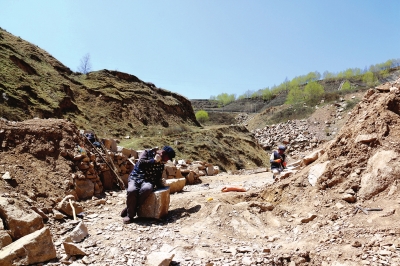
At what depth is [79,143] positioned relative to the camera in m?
7.68

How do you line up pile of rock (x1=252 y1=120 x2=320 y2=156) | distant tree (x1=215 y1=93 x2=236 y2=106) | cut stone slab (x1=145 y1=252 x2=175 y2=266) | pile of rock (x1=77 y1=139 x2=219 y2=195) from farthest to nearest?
1. distant tree (x1=215 y1=93 x2=236 y2=106)
2. pile of rock (x1=252 y1=120 x2=320 y2=156)
3. pile of rock (x1=77 y1=139 x2=219 y2=195)
4. cut stone slab (x1=145 y1=252 x2=175 y2=266)

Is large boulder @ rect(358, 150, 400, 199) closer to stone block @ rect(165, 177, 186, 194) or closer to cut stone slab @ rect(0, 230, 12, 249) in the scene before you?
stone block @ rect(165, 177, 186, 194)

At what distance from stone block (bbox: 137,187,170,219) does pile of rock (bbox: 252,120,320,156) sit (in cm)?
1994

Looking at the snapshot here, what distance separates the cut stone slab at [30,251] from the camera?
316 cm

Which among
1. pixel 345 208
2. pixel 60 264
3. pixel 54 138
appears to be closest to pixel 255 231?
pixel 345 208

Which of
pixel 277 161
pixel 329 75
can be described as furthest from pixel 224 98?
pixel 277 161

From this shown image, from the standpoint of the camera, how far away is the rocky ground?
345 cm

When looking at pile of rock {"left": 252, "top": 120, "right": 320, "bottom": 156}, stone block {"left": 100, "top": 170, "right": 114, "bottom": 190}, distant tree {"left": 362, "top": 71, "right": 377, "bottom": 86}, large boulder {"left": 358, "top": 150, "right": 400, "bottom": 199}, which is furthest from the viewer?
distant tree {"left": 362, "top": 71, "right": 377, "bottom": 86}

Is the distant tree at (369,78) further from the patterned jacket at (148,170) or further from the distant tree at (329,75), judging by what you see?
the patterned jacket at (148,170)

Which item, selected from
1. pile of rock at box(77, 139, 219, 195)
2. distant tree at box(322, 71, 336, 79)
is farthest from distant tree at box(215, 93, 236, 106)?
pile of rock at box(77, 139, 219, 195)

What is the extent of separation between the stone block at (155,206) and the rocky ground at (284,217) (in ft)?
0.42

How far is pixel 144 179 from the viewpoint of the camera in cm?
513

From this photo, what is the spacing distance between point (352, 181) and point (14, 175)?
5772 millimetres

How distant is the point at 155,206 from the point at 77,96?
1673cm
